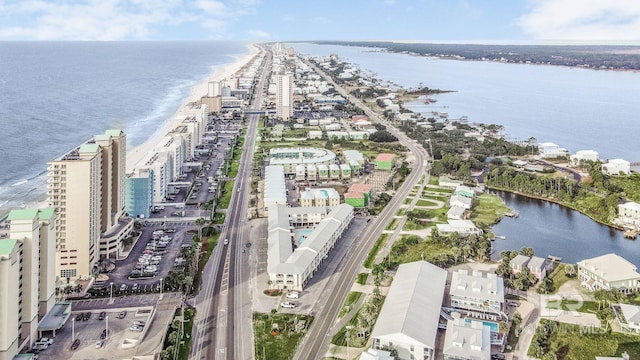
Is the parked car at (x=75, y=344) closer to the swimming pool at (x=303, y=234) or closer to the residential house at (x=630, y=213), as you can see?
the swimming pool at (x=303, y=234)

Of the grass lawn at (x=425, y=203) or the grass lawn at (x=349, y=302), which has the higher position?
the grass lawn at (x=425, y=203)

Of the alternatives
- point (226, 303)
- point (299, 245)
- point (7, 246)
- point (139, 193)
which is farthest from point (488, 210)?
point (7, 246)

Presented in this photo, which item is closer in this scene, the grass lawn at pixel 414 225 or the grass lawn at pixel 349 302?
the grass lawn at pixel 349 302

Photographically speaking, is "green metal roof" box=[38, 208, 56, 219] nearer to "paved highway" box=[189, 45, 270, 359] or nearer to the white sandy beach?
"paved highway" box=[189, 45, 270, 359]

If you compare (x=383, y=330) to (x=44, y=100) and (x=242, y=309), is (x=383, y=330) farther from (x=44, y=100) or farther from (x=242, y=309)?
(x=44, y=100)

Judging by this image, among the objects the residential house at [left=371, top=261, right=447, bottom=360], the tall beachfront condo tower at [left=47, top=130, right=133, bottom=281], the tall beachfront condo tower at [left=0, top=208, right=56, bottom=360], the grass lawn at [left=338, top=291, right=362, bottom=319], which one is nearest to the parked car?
the tall beachfront condo tower at [left=0, top=208, right=56, bottom=360]

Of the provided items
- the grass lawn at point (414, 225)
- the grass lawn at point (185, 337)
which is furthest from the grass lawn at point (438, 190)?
the grass lawn at point (185, 337)
